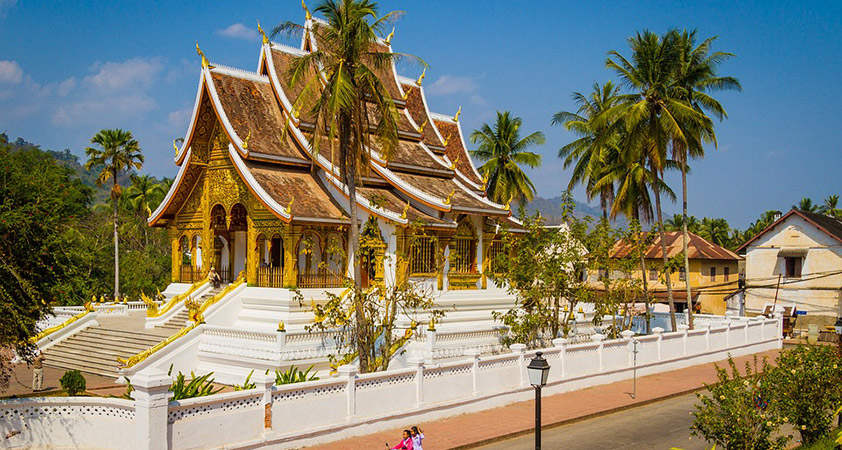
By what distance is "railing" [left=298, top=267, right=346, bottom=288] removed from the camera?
2286 cm

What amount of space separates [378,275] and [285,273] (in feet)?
8.85

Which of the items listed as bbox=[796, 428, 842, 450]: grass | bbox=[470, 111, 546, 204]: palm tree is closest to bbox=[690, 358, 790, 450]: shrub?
bbox=[796, 428, 842, 450]: grass

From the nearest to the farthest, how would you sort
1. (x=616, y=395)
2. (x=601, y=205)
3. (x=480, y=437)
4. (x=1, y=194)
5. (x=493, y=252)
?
(x=1, y=194)
(x=480, y=437)
(x=616, y=395)
(x=493, y=252)
(x=601, y=205)

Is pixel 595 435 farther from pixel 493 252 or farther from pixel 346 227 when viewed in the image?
pixel 493 252

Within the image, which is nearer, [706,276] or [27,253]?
[27,253]

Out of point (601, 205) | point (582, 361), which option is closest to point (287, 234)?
point (582, 361)

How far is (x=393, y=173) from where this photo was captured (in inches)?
1009

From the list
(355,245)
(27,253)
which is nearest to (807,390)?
(355,245)

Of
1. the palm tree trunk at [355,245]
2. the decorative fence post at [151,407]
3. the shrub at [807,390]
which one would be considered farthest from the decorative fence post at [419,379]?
the shrub at [807,390]

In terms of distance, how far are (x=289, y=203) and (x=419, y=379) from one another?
29.3 feet

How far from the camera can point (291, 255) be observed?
22.3 m

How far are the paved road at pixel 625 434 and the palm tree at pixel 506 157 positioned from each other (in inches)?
813

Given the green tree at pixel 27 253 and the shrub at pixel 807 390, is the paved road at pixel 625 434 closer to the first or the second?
the shrub at pixel 807 390

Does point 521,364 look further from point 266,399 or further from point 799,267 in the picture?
point 799,267
